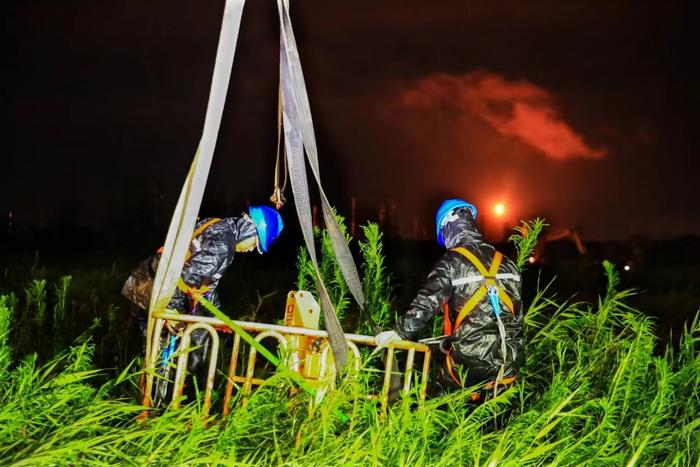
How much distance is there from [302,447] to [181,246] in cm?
131

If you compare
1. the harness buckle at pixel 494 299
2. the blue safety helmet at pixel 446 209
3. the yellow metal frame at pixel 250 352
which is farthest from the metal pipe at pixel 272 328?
the blue safety helmet at pixel 446 209

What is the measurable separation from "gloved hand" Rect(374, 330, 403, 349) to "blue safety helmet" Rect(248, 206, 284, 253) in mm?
1315

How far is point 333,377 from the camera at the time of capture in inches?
172

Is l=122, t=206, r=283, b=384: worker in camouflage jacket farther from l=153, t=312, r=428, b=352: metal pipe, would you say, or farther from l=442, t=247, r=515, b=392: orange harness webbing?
l=442, t=247, r=515, b=392: orange harness webbing

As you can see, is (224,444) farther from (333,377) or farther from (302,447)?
(333,377)

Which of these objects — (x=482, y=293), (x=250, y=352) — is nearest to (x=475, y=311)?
(x=482, y=293)

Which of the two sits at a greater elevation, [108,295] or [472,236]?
[472,236]

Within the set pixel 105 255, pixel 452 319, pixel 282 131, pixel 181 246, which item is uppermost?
pixel 282 131

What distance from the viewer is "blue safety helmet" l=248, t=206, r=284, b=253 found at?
5.30 meters

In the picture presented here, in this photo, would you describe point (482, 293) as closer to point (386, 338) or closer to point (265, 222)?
point (386, 338)

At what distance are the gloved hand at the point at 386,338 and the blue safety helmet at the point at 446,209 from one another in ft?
→ 2.70

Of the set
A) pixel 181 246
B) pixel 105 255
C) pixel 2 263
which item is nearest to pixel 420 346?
pixel 181 246

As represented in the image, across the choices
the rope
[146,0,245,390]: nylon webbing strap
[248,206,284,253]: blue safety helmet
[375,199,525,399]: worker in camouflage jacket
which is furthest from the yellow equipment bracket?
[248,206,284,253]: blue safety helmet

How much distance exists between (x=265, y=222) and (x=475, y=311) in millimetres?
1674
